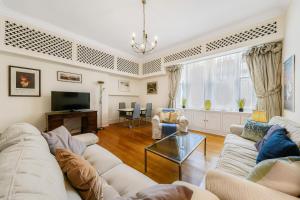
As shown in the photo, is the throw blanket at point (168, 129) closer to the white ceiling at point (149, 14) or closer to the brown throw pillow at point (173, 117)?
the brown throw pillow at point (173, 117)

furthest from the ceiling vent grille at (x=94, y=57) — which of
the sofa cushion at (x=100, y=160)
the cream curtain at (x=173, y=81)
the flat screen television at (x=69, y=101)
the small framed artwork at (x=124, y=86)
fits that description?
the sofa cushion at (x=100, y=160)

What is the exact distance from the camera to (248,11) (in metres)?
2.70

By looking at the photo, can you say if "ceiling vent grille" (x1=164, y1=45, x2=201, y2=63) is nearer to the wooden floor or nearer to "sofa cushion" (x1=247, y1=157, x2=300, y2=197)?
the wooden floor

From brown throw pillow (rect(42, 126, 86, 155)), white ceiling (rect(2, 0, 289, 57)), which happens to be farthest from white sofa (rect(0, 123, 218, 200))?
white ceiling (rect(2, 0, 289, 57))

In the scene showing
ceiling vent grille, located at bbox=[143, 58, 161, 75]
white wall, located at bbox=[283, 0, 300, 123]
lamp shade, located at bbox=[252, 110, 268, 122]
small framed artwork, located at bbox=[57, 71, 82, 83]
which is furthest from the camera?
ceiling vent grille, located at bbox=[143, 58, 161, 75]

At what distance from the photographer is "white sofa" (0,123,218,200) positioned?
0.42 meters

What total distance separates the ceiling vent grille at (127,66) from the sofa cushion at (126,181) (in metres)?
4.28

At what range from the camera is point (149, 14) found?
2.76m

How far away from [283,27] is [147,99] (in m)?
4.56

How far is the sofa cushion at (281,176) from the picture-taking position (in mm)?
716

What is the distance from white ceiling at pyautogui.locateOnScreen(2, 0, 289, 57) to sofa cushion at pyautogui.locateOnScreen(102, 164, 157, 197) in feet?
9.21

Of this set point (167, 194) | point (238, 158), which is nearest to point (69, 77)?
point (167, 194)

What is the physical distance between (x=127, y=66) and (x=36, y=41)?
2.83 meters

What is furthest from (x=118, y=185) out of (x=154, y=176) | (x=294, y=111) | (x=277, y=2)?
(x=277, y=2)
